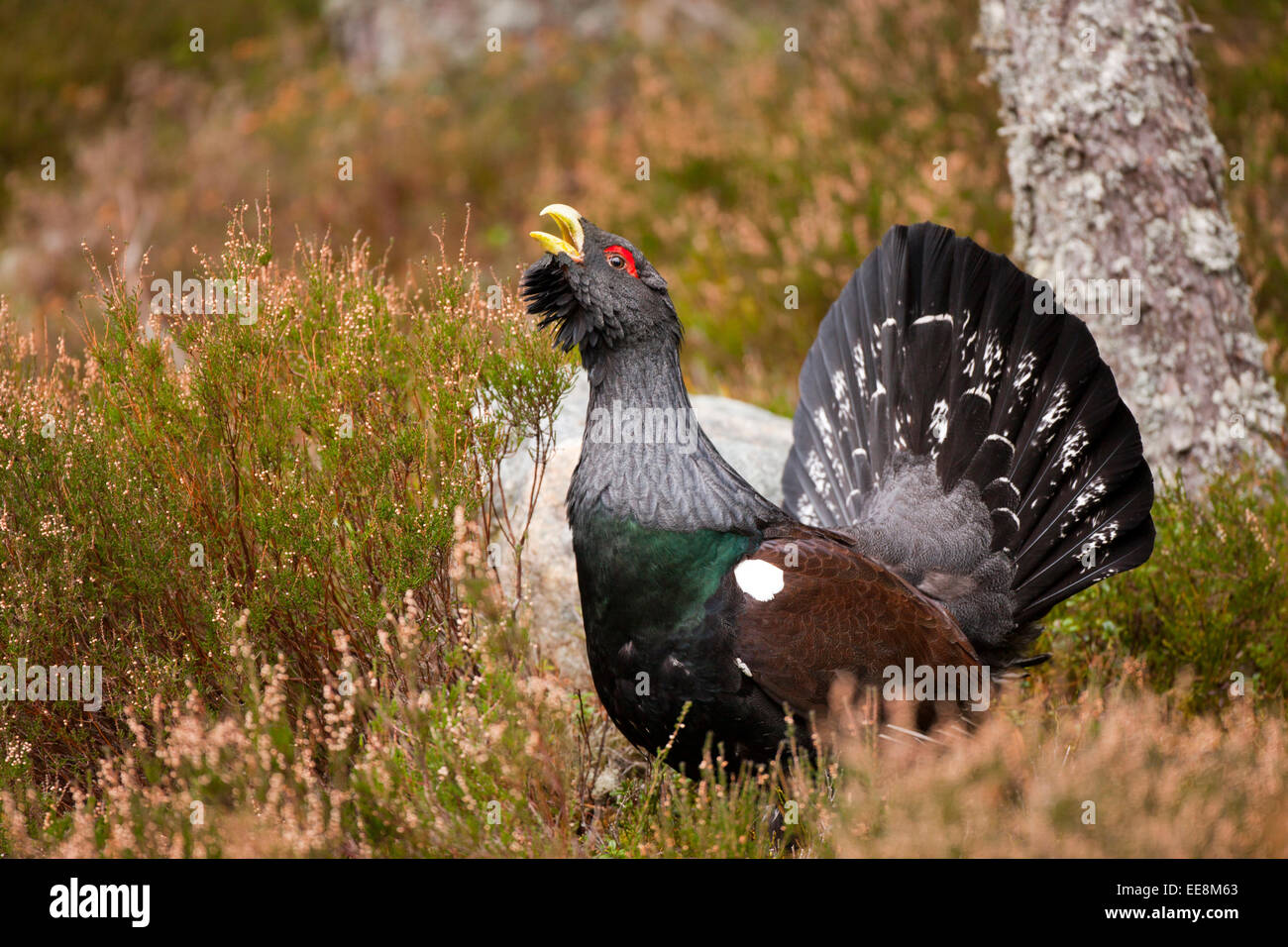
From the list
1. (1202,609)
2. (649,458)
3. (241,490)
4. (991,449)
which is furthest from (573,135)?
(649,458)

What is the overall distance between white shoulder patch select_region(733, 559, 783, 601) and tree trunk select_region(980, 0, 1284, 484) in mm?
2604

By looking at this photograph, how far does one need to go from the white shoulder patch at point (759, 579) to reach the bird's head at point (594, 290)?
71cm

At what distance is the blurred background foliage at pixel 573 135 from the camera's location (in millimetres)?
7270

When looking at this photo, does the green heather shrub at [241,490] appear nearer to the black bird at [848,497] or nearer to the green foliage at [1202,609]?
the black bird at [848,497]

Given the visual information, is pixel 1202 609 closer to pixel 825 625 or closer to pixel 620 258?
pixel 825 625

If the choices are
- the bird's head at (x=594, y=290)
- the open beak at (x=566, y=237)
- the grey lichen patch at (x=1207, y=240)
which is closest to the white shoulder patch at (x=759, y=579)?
the bird's head at (x=594, y=290)

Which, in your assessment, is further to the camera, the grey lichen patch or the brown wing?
the grey lichen patch

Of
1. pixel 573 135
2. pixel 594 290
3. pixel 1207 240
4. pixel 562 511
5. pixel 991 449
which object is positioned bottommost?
pixel 562 511

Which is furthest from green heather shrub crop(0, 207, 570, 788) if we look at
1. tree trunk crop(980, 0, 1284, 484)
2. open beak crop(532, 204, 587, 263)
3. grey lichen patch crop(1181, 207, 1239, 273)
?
grey lichen patch crop(1181, 207, 1239, 273)

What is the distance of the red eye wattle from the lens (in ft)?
10.8

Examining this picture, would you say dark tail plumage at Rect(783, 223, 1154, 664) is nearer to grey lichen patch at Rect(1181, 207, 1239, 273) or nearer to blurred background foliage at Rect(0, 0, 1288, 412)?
grey lichen patch at Rect(1181, 207, 1239, 273)

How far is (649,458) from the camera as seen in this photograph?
10.4ft

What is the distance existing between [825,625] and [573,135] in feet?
29.4

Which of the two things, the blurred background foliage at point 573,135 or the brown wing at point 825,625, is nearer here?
the brown wing at point 825,625
